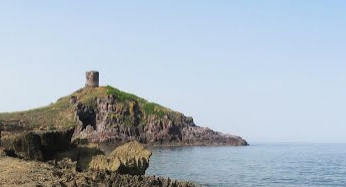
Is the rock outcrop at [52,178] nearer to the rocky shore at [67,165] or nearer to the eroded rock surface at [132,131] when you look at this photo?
the rocky shore at [67,165]

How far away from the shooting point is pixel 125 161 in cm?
3806

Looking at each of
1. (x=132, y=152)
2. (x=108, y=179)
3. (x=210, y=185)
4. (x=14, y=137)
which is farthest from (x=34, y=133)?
(x=210, y=185)

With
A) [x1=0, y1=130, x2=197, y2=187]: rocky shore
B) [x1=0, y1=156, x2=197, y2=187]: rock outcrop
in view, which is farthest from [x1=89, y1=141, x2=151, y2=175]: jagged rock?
[x1=0, y1=156, x2=197, y2=187]: rock outcrop

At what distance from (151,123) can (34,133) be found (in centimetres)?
15979

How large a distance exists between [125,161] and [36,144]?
6825 mm

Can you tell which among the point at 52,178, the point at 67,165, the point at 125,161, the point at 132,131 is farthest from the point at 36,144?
the point at 132,131

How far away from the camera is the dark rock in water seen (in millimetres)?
38688

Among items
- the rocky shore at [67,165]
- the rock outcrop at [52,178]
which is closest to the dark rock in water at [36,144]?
the rocky shore at [67,165]

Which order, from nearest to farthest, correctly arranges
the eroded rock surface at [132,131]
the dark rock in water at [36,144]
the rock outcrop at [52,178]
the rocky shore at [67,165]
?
the rock outcrop at [52,178] < the rocky shore at [67,165] < the dark rock in water at [36,144] < the eroded rock surface at [132,131]

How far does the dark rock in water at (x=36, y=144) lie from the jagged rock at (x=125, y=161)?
4.17 meters

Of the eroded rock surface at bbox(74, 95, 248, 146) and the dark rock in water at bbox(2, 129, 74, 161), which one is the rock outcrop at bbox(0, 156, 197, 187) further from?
the eroded rock surface at bbox(74, 95, 248, 146)

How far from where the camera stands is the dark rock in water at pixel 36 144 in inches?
1523

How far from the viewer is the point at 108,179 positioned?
2866cm

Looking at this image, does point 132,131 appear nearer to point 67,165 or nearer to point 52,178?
point 67,165
